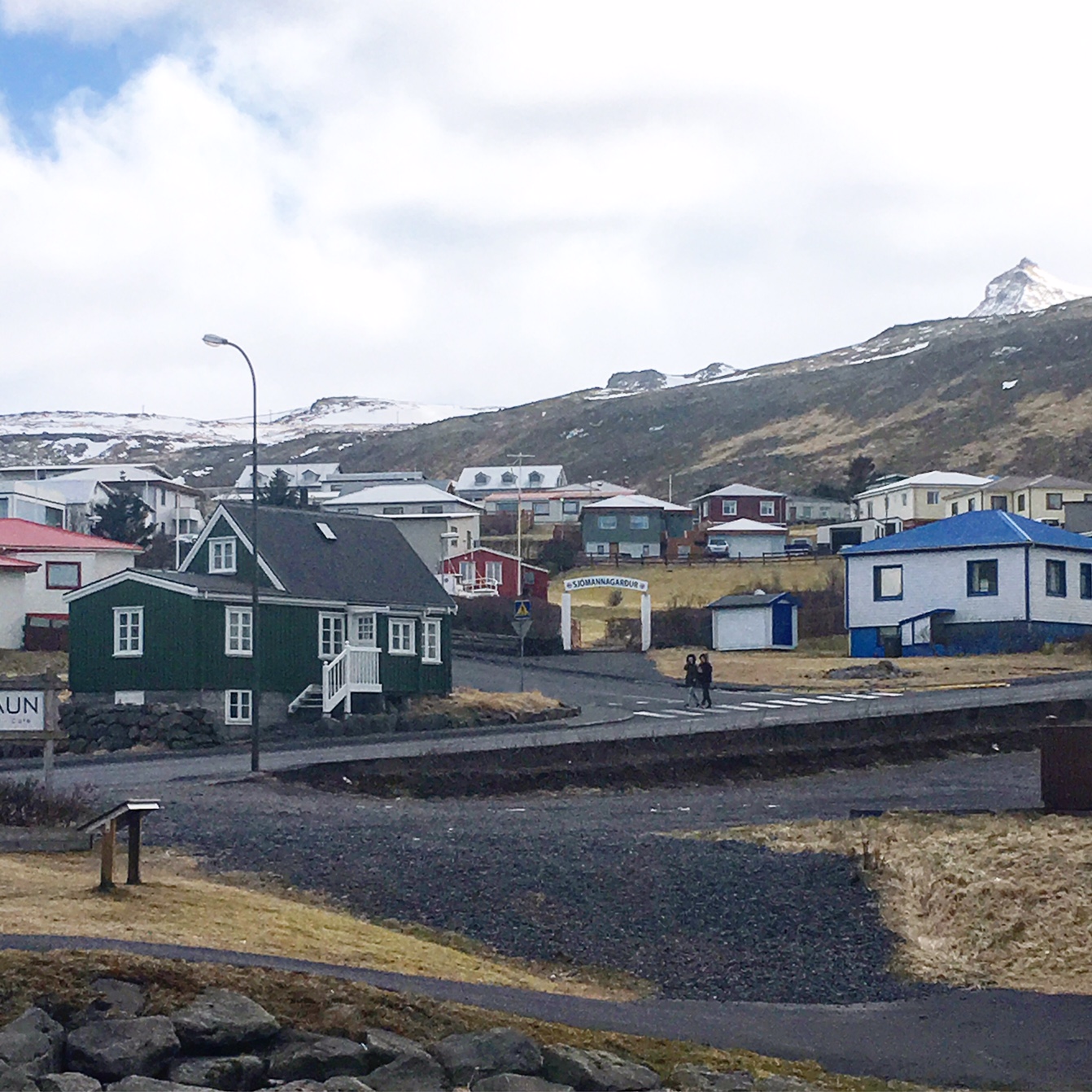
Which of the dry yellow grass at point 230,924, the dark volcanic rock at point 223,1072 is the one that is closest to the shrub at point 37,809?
the dry yellow grass at point 230,924

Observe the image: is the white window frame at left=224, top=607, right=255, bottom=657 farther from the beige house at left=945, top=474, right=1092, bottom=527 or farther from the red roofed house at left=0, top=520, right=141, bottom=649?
the beige house at left=945, top=474, right=1092, bottom=527

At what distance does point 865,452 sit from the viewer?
146875 mm

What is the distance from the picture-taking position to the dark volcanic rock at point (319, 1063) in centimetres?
966

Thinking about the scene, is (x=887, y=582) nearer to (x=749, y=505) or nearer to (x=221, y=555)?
(x=221, y=555)

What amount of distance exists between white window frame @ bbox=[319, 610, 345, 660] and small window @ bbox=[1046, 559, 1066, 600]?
Answer: 83.8ft

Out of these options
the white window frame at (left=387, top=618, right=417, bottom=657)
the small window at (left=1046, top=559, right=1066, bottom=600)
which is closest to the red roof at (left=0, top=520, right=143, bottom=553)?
the white window frame at (left=387, top=618, right=417, bottom=657)

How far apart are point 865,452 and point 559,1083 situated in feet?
461

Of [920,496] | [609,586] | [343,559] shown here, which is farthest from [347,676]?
[920,496]

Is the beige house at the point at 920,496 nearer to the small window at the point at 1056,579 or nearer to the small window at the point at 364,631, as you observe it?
the small window at the point at 1056,579

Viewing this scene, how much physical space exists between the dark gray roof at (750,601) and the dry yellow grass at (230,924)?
145 feet

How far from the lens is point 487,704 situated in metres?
41.9

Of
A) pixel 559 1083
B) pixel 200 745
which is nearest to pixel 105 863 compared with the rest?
pixel 559 1083

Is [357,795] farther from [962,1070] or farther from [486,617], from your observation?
[486,617]

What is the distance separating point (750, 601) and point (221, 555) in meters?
23.3
